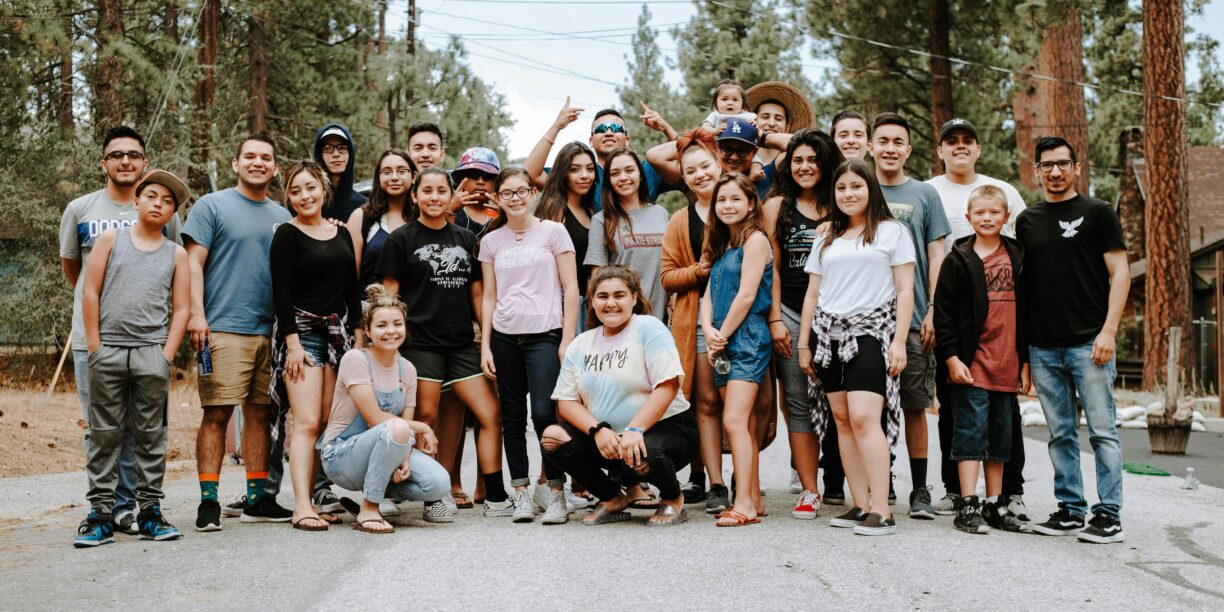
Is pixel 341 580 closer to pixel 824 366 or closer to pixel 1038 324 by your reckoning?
pixel 824 366

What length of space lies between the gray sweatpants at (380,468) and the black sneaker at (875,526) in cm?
227

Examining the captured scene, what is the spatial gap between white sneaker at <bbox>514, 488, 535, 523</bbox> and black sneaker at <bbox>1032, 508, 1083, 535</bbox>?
9.02ft

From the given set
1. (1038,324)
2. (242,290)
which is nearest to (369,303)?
(242,290)

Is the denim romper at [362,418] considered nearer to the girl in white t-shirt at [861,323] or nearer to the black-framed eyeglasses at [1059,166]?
the girl in white t-shirt at [861,323]

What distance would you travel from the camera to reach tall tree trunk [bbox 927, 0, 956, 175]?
842 inches

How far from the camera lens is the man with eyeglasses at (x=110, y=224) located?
5891mm

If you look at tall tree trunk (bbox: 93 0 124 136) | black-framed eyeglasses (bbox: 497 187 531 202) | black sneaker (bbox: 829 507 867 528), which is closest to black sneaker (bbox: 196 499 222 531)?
black-framed eyeglasses (bbox: 497 187 531 202)

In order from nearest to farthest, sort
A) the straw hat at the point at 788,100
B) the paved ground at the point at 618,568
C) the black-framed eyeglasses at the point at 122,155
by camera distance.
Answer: the paved ground at the point at 618,568 < the black-framed eyeglasses at the point at 122,155 < the straw hat at the point at 788,100

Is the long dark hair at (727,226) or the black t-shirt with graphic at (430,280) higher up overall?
the long dark hair at (727,226)

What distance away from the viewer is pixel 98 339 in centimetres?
570

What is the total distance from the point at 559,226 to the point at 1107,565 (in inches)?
137

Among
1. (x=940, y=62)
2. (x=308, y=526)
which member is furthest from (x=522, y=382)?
(x=940, y=62)

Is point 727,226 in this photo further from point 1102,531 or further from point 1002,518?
point 1102,531

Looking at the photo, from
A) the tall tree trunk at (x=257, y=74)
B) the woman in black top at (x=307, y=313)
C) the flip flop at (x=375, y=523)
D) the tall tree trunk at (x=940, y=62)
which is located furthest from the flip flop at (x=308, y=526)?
the tall tree trunk at (x=257, y=74)
